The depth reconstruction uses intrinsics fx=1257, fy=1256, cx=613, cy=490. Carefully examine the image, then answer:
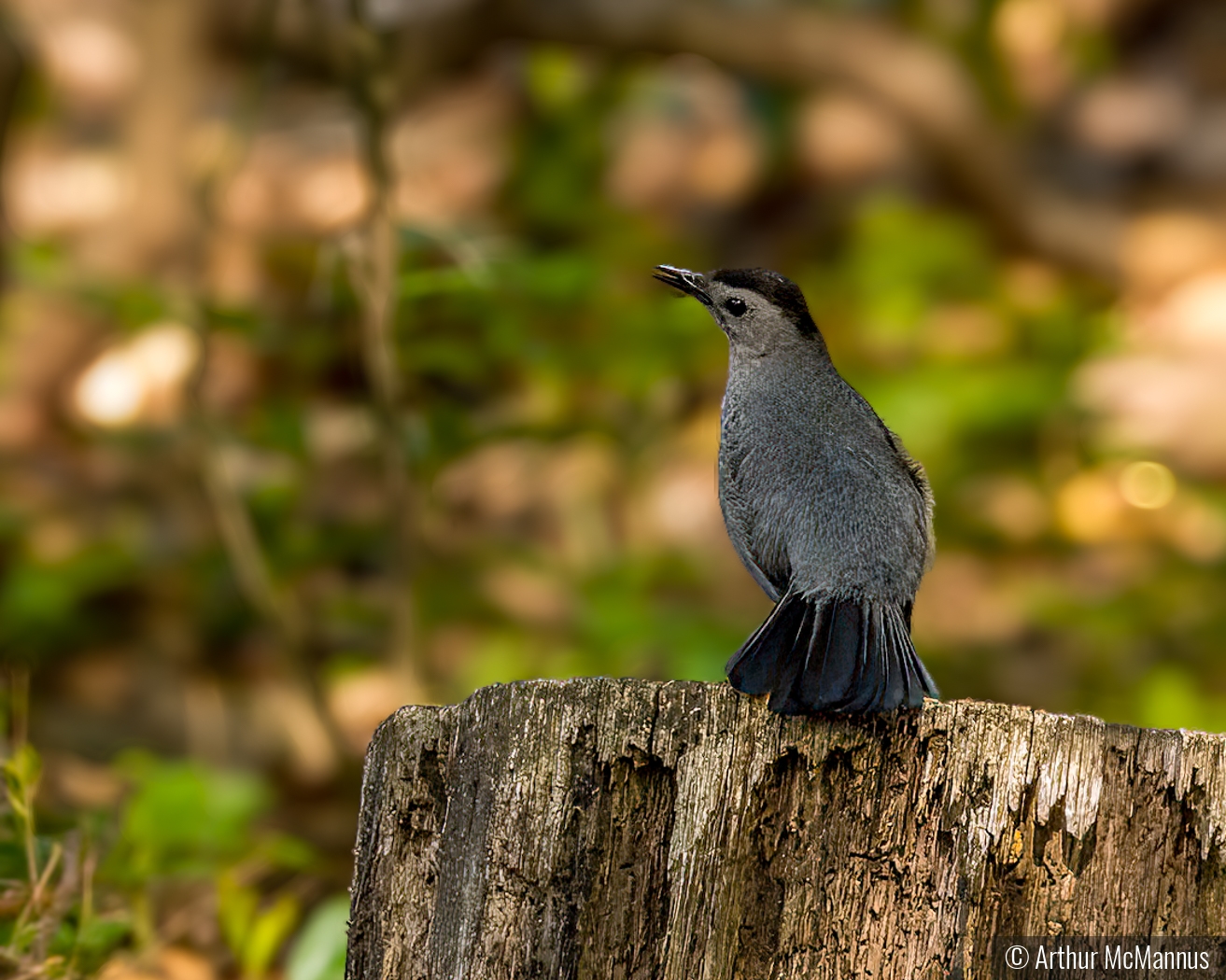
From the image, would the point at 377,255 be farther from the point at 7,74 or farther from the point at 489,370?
the point at 7,74

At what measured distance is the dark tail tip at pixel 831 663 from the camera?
5.92 feet

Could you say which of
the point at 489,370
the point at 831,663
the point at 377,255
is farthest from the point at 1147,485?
the point at 831,663

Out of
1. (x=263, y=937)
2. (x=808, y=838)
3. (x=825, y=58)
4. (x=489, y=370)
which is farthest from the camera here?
(x=825, y=58)

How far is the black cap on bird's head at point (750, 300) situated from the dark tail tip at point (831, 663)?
637 mm

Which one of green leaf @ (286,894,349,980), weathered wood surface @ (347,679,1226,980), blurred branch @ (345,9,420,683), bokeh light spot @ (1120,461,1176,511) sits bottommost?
green leaf @ (286,894,349,980)

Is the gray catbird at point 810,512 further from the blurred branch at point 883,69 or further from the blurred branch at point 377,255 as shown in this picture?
the blurred branch at point 883,69

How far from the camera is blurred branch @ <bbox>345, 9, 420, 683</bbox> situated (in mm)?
3480

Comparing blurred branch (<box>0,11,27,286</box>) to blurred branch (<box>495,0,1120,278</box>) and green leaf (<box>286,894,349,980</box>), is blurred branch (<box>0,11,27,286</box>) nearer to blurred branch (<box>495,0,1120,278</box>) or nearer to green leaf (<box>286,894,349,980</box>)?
blurred branch (<box>495,0,1120,278</box>)

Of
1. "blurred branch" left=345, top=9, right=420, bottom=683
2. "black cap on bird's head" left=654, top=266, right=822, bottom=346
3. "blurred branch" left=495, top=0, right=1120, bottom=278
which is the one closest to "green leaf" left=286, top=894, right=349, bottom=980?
"black cap on bird's head" left=654, top=266, right=822, bottom=346

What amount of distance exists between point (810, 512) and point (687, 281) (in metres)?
0.60

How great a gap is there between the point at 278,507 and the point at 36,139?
4.87 metres

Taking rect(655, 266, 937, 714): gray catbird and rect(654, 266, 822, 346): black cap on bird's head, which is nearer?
rect(655, 266, 937, 714): gray catbird

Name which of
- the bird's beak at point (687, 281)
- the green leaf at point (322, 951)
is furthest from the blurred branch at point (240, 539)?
the bird's beak at point (687, 281)

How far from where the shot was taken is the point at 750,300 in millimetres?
2473
